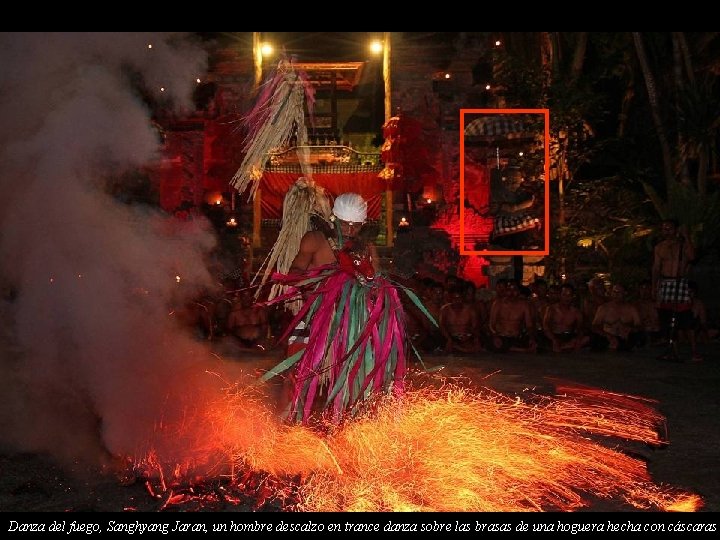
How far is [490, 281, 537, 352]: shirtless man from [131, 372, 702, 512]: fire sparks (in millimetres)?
4683

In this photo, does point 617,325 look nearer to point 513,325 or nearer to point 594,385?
point 513,325

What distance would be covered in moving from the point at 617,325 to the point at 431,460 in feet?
22.2

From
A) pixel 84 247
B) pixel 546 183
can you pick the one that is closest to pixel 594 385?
pixel 84 247

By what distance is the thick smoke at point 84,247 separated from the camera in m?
4.48

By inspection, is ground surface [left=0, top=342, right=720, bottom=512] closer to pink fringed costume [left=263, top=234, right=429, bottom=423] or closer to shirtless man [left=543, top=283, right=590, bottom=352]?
shirtless man [left=543, top=283, right=590, bottom=352]

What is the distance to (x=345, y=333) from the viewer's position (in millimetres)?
4887

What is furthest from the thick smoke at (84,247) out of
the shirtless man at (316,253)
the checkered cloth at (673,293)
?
the checkered cloth at (673,293)

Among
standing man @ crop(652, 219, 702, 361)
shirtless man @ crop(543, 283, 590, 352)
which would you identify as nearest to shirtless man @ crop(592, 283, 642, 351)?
shirtless man @ crop(543, 283, 590, 352)

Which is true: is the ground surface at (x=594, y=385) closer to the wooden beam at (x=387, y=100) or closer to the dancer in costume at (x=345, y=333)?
the dancer in costume at (x=345, y=333)

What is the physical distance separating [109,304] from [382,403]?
5.86ft

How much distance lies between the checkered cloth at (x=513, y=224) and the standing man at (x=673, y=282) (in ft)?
19.0
